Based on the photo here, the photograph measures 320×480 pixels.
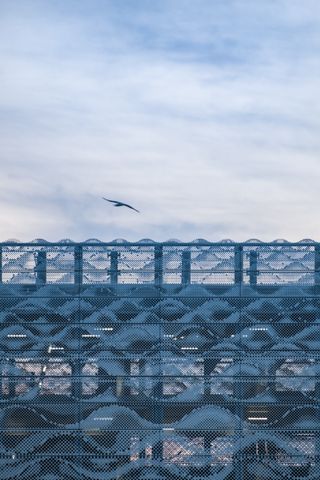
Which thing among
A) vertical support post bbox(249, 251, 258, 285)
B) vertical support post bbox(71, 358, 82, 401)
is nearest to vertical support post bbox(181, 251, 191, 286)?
vertical support post bbox(249, 251, 258, 285)

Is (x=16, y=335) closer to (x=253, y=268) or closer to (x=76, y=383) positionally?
(x=76, y=383)

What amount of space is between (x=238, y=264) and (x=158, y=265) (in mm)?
1708

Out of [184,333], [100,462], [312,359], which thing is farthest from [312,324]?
[100,462]

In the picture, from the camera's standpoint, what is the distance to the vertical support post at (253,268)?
21652mm

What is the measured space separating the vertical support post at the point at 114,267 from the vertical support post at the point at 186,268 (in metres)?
1.41

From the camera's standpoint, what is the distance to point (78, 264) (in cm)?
2150

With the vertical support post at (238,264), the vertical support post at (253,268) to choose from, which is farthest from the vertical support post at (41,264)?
the vertical support post at (253,268)

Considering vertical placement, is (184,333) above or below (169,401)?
above

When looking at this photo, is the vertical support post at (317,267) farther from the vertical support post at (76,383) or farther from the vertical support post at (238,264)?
the vertical support post at (76,383)

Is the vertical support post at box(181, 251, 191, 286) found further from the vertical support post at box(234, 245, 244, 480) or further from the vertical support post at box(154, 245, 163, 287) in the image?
the vertical support post at box(234, 245, 244, 480)

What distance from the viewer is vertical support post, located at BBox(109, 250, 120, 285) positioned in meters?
21.6

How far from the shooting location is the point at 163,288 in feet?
71.2

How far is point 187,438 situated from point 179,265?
3.68 metres

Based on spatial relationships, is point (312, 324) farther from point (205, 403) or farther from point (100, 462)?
point (100, 462)
